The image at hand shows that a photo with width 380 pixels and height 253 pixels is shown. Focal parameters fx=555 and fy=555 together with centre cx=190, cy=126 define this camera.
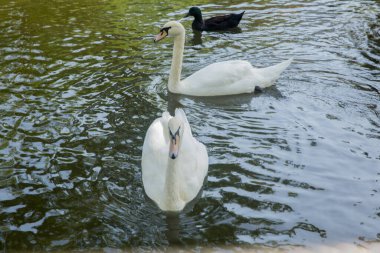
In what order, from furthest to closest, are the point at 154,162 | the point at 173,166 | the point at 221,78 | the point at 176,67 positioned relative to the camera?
the point at 176,67
the point at 221,78
the point at 154,162
the point at 173,166

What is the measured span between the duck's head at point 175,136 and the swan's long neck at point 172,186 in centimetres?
24

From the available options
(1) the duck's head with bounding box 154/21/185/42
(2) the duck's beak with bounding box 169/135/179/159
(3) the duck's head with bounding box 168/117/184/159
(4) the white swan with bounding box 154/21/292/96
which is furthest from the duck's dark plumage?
(2) the duck's beak with bounding box 169/135/179/159

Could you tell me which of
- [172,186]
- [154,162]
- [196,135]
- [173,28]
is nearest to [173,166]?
[172,186]

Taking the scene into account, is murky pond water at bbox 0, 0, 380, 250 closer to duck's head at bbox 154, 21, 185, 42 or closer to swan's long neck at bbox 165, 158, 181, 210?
swan's long neck at bbox 165, 158, 181, 210

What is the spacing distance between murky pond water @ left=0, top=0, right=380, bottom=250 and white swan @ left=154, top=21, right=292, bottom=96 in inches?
7.5

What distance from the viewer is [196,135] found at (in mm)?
7336

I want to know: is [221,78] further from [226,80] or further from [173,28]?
[173,28]

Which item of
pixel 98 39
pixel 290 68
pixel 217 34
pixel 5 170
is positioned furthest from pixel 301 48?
pixel 5 170

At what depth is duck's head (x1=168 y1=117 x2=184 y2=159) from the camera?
208 inches

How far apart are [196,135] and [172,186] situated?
1856mm

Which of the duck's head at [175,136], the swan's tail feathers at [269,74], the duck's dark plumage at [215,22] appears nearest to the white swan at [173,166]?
the duck's head at [175,136]

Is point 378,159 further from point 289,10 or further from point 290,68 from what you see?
point 289,10

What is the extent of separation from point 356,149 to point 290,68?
3.38m

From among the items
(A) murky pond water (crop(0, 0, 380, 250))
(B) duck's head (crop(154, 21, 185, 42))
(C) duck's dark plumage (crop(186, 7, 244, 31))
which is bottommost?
(A) murky pond water (crop(0, 0, 380, 250))
